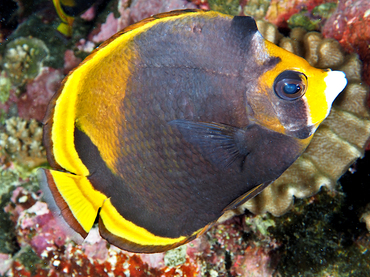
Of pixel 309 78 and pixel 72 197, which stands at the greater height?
Answer: pixel 309 78

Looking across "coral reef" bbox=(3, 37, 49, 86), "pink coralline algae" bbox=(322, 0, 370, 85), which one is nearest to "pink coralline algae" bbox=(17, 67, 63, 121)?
"coral reef" bbox=(3, 37, 49, 86)

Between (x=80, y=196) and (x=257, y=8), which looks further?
(x=257, y=8)

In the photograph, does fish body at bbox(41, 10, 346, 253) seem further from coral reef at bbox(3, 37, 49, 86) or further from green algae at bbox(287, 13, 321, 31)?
coral reef at bbox(3, 37, 49, 86)

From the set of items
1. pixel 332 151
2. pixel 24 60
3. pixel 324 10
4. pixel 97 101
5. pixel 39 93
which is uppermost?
pixel 97 101

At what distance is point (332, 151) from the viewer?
2.21 metres

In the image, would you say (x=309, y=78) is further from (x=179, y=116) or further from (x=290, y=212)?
(x=290, y=212)

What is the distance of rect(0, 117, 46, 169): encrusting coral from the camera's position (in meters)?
3.66

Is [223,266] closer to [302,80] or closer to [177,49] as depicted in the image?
[302,80]

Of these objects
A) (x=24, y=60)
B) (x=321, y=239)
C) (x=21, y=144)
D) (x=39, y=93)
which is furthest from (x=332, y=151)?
(x=24, y=60)

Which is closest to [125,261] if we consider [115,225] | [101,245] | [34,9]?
[101,245]

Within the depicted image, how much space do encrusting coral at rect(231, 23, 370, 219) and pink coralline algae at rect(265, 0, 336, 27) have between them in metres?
0.89

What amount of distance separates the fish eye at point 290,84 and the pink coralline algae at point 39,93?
332 centimetres

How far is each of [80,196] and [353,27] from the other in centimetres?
286

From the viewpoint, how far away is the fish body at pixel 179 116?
1.23 metres
